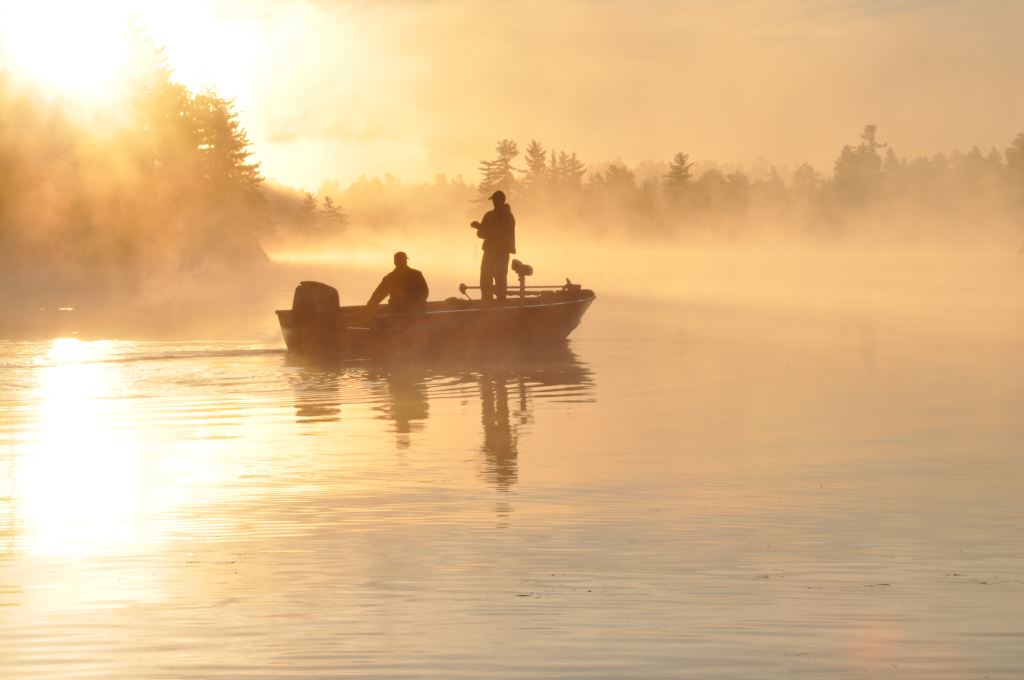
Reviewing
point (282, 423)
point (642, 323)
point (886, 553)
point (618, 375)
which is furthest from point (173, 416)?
point (642, 323)

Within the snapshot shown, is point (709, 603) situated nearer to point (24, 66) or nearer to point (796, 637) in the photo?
point (796, 637)

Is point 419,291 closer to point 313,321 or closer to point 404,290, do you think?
point 404,290

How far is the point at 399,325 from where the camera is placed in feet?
94.2

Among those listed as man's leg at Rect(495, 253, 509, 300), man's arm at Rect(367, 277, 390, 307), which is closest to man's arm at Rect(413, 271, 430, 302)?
man's arm at Rect(367, 277, 390, 307)

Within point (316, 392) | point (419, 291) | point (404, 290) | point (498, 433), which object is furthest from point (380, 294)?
point (498, 433)

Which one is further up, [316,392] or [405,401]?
[316,392]

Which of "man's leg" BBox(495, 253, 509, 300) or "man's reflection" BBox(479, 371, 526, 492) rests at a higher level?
"man's leg" BBox(495, 253, 509, 300)

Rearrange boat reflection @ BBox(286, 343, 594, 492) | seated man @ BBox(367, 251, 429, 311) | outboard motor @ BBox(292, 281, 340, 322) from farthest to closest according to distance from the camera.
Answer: seated man @ BBox(367, 251, 429, 311), outboard motor @ BBox(292, 281, 340, 322), boat reflection @ BBox(286, 343, 594, 492)

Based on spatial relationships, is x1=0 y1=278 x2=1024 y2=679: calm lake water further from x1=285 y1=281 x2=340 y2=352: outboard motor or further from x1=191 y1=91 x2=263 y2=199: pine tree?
x1=191 y1=91 x2=263 y2=199: pine tree

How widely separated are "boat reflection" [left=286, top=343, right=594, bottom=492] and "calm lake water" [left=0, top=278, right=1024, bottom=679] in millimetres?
126

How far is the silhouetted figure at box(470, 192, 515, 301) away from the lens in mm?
29734

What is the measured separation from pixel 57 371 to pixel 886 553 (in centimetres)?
1868

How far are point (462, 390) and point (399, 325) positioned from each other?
4617mm

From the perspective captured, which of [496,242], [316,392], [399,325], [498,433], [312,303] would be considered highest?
[496,242]
